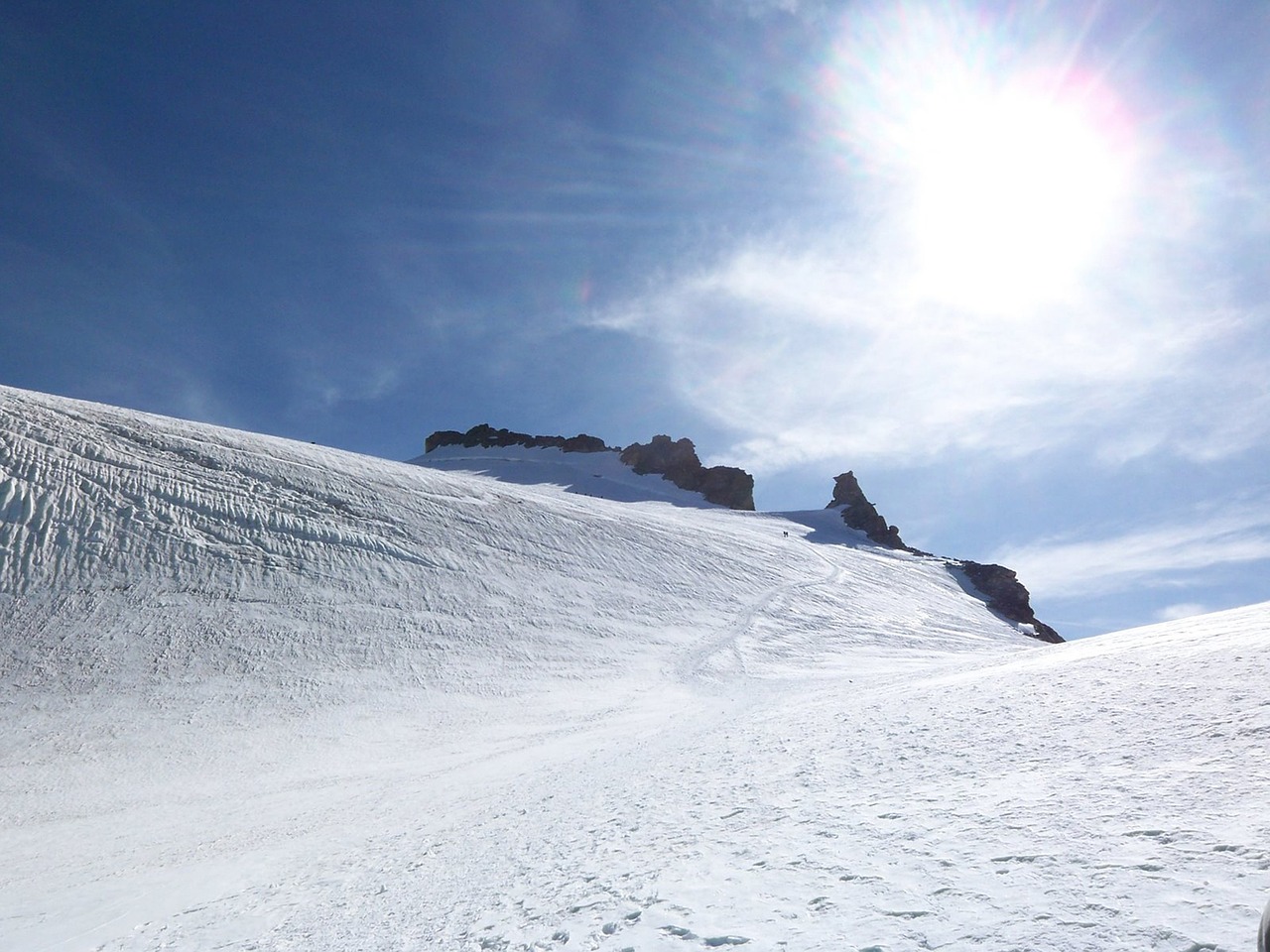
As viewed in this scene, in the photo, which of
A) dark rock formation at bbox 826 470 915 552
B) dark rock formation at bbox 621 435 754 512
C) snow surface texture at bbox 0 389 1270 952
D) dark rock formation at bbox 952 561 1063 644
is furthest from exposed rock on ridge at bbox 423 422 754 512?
snow surface texture at bbox 0 389 1270 952

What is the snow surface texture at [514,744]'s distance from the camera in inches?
200

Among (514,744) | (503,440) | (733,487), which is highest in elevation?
(503,440)

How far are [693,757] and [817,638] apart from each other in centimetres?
2476

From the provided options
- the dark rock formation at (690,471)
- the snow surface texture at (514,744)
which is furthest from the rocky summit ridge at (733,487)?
the snow surface texture at (514,744)

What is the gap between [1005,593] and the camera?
62.8 m

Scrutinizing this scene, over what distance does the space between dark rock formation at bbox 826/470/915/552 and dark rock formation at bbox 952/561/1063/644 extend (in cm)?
1087

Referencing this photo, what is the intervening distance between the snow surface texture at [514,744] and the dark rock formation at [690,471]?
52.5 metres

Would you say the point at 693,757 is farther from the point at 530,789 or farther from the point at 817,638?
the point at 817,638

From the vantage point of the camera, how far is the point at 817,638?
3441 centimetres

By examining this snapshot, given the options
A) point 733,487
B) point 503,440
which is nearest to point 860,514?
point 733,487

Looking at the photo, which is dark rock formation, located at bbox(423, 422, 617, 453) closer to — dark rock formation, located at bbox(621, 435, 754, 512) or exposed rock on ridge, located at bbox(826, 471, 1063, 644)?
dark rock formation, located at bbox(621, 435, 754, 512)

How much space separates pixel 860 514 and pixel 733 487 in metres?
18.1

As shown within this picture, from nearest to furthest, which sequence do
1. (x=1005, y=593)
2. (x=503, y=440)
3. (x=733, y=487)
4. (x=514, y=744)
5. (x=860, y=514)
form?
(x=514, y=744) → (x=1005, y=593) → (x=860, y=514) → (x=733, y=487) → (x=503, y=440)

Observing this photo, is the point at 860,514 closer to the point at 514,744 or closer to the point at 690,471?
the point at 690,471
